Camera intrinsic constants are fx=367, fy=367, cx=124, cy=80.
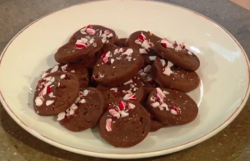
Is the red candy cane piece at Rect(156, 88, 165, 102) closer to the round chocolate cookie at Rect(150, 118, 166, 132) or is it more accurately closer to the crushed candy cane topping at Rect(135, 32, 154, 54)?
the round chocolate cookie at Rect(150, 118, 166, 132)

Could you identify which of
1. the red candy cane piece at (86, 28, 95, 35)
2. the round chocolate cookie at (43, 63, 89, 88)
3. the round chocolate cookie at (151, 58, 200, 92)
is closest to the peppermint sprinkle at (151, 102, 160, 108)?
the round chocolate cookie at (151, 58, 200, 92)

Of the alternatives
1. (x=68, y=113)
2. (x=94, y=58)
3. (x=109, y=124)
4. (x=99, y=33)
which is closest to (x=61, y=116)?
(x=68, y=113)

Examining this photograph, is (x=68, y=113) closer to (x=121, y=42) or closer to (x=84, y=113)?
(x=84, y=113)

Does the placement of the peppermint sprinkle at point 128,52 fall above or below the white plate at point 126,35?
above

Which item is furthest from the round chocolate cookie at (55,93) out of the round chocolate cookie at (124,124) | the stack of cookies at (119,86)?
the round chocolate cookie at (124,124)

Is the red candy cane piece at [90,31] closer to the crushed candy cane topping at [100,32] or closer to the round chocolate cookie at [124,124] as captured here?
the crushed candy cane topping at [100,32]

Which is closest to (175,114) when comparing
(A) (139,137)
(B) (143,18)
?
(A) (139,137)

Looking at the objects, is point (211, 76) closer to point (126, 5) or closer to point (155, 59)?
point (155, 59)
